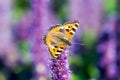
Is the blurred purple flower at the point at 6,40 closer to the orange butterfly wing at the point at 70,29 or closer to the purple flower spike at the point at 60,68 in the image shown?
the orange butterfly wing at the point at 70,29

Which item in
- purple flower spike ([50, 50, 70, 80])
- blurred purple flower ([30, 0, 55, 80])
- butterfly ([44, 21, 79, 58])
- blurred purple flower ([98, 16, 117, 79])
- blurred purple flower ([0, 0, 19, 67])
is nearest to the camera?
purple flower spike ([50, 50, 70, 80])

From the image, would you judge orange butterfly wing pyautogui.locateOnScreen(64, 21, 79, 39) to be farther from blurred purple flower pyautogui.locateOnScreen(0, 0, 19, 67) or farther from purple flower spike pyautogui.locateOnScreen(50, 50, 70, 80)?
blurred purple flower pyautogui.locateOnScreen(0, 0, 19, 67)

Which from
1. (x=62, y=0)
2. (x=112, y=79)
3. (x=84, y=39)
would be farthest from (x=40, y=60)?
(x=62, y=0)

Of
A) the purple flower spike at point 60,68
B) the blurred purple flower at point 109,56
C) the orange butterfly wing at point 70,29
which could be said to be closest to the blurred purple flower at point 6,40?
the blurred purple flower at point 109,56

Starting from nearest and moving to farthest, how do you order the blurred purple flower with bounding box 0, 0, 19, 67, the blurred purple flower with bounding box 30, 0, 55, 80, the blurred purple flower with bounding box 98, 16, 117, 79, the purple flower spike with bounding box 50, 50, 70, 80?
the purple flower spike with bounding box 50, 50, 70, 80 → the blurred purple flower with bounding box 30, 0, 55, 80 → the blurred purple flower with bounding box 98, 16, 117, 79 → the blurred purple flower with bounding box 0, 0, 19, 67

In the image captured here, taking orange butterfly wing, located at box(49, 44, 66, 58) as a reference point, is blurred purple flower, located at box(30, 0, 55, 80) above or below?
above

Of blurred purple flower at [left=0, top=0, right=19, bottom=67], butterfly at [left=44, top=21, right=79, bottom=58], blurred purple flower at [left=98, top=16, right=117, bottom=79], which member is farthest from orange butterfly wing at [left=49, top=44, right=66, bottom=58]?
blurred purple flower at [left=0, top=0, right=19, bottom=67]

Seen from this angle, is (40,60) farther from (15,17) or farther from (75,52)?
(15,17)

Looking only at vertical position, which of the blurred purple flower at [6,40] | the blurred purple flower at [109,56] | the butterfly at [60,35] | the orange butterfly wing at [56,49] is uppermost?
the blurred purple flower at [6,40]

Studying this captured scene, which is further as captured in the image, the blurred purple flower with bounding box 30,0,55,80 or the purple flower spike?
the blurred purple flower with bounding box 30,0,55,80

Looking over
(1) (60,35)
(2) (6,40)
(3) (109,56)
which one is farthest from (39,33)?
(2) (6,40)
